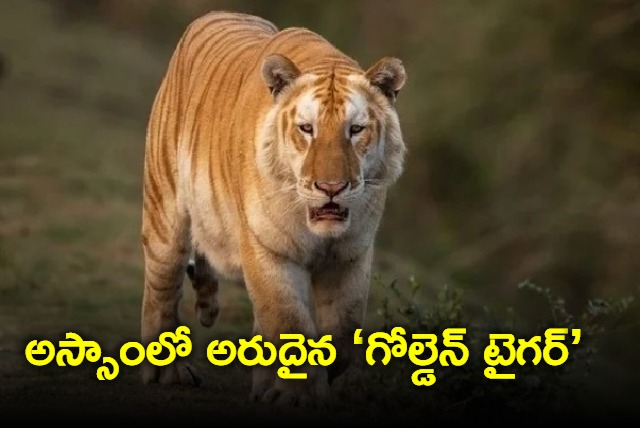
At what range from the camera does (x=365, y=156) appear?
6594mm

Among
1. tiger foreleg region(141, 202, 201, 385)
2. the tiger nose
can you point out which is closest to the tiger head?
the tiger nose

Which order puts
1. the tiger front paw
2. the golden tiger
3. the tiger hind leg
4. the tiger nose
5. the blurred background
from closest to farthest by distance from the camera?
the tiger nose → the golden tiger → the tiger front paw → the tiger hind leg → the blurred background

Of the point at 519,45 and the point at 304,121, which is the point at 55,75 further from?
the point at 304,121

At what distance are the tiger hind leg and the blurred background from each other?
2427 mm

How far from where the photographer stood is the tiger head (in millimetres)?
6504

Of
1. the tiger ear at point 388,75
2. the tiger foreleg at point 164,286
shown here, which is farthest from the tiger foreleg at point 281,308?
the tiger foreleg at point 164,286

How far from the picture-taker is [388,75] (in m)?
6.75

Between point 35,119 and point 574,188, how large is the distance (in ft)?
13.6

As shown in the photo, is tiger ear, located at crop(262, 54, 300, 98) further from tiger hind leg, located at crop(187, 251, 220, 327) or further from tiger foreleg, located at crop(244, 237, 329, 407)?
tiger hind leg, located at crop(187, 251, 220, 327)

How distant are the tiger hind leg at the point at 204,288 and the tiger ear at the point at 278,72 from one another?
114 centimetres

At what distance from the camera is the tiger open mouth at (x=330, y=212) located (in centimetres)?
655

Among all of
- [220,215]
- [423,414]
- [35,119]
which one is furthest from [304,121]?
[35,119]

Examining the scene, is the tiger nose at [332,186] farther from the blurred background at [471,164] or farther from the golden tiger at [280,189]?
the blurred background at [471,164]

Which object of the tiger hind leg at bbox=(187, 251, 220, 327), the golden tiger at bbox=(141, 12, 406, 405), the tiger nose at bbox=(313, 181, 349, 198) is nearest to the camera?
the tiger nose at bbox=(313, 181, 349, 198)
